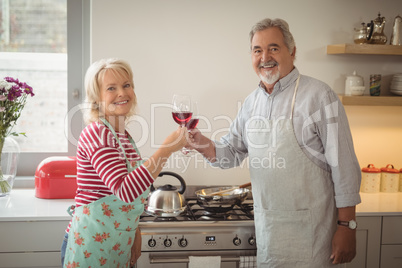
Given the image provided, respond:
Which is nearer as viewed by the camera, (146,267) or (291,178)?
(291,178)

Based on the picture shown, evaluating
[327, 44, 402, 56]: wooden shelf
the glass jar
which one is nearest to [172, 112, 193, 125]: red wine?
[327, 44, 402, 56]: wooden shelf

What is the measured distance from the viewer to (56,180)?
2.58 meters

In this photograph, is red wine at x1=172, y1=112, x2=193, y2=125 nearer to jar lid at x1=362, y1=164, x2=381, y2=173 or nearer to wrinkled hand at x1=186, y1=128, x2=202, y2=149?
wrinkled hand at x1=186, y1=128, x2=202, y2=149

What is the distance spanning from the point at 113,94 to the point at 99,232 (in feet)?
1.83

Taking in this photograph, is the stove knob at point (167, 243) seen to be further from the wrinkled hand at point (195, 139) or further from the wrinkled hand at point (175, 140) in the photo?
the wrinkled hand at point (175, 140)

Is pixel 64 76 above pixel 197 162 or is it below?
above

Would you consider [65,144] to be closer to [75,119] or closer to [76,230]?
[75,119]

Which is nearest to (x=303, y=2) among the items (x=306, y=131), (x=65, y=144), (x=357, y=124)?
(x=357, y=124)

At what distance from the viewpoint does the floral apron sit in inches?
71.7

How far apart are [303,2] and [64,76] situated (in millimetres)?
1604

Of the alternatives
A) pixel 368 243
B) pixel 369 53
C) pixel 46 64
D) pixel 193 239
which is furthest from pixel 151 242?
pixel 369 53

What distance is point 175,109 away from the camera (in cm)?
196

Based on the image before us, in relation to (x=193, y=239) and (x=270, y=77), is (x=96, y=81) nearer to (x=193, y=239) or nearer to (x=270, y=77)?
(x=270, y=77)

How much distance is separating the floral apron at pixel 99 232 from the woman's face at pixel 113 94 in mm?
65
